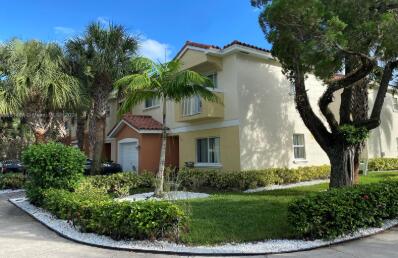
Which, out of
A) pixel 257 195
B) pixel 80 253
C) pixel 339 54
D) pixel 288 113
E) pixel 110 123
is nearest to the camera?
pixel 80 253

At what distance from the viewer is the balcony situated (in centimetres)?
1732

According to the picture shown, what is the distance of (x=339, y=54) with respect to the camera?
9844mm

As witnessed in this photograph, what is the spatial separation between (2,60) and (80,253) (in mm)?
13500

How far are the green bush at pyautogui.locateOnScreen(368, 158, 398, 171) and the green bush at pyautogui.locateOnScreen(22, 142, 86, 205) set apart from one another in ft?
57.5

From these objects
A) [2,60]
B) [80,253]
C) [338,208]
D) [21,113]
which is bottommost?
[80,253]

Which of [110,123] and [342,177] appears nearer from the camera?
[342,177]

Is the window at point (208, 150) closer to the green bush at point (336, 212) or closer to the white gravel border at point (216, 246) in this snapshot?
the green bush at point (336, 212)

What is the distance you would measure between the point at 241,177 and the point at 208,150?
3451 millimetres

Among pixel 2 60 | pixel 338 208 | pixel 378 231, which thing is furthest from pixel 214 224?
pixel 2 60

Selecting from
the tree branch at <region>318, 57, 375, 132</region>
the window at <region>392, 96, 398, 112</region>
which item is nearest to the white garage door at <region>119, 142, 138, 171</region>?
the tree branch at <region>318, 57, 375, 132</region>

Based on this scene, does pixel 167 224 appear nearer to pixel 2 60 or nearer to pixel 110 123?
pixel 2 60

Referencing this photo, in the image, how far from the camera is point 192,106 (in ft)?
60.1

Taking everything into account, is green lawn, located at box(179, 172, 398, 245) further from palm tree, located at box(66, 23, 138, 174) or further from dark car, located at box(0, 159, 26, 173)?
dark car, located at box(0, 159, 26, 173)

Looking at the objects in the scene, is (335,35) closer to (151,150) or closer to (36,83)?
(36,83)
